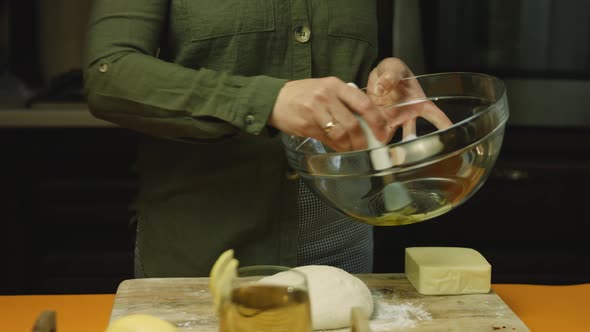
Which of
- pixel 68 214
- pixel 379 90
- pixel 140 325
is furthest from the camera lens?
pixel 68 214

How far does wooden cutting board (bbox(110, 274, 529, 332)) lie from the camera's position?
3.47 ft

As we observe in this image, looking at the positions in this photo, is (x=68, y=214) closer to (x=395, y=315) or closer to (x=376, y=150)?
(x=395, y=315)

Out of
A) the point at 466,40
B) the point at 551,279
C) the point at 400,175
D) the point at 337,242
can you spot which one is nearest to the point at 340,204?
the point at 400,175

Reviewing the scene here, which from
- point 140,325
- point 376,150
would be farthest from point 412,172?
point 140,325

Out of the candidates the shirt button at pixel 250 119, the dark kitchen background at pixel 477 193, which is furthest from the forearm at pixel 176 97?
the dark kitchen background at pixel 477 193

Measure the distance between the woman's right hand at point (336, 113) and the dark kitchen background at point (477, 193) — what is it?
1227mm

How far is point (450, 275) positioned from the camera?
45.3 inches

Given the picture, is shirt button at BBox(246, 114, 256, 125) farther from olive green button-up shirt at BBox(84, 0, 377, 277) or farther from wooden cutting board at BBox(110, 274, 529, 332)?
wooden cutting board at BBox(110, 274, 529, 332)

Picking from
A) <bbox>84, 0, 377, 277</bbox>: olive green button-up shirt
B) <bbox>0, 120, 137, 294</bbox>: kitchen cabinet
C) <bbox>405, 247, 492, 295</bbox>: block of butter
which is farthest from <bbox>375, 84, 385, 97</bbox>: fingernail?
<bbox>0, 120, 137, 294</bbox>: kitchen cabinet

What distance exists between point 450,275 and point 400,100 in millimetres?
268

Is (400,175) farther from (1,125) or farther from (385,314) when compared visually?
(1,125)

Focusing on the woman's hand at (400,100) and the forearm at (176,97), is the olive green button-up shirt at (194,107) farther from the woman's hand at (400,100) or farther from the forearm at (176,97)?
the woman's hand at (400,100)

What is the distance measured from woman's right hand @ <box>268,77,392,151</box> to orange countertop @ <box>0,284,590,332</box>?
0.39m

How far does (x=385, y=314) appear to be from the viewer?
1101 mm
